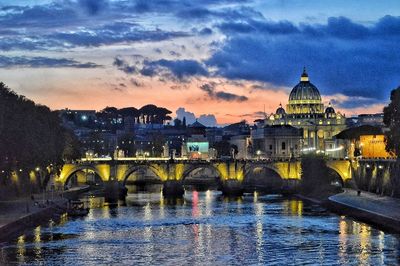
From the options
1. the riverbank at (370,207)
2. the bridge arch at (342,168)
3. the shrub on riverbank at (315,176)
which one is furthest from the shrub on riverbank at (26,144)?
the bridge arch at (342,168)

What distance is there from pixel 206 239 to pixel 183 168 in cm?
6563

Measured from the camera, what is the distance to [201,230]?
7700 centimetres

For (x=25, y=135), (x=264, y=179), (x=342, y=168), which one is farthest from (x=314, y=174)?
(x=25, y=135)

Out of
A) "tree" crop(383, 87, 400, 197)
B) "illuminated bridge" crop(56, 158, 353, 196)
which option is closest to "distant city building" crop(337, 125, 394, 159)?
"illuminated bridge" crop(56, 158, 353, 196)

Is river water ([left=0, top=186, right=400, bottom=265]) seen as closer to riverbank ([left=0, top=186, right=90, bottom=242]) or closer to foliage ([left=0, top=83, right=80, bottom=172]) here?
riverbank ([left=0, top=186, right=90, bottom=242])

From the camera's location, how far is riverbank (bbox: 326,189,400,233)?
72.6 metres

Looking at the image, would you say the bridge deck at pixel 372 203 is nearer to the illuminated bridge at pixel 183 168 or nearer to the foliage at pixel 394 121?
the foliage at pixel 394 121

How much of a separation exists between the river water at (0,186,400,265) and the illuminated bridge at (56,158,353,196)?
34.0 m

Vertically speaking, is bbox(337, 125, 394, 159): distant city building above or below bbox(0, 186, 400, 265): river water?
above

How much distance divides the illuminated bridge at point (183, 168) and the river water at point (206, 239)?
3398 centimetres

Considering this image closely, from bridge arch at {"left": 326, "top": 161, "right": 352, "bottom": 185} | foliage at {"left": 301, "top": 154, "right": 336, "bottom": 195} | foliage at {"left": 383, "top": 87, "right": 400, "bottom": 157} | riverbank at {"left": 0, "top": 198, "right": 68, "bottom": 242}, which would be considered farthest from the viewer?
bridge arch at {"left": 326, "top": 161, "right": 352, "bottom": 185}

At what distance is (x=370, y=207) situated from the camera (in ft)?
275

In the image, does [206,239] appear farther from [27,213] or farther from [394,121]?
[394,121]

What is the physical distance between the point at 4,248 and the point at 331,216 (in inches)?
1375
